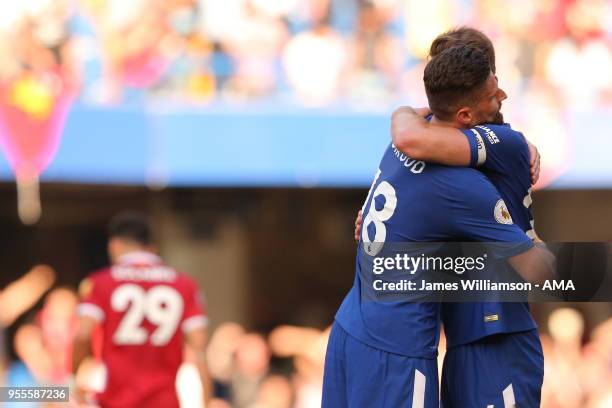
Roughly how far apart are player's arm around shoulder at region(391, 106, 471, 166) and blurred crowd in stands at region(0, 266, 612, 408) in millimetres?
6050

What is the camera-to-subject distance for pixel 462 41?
3488 millimetres

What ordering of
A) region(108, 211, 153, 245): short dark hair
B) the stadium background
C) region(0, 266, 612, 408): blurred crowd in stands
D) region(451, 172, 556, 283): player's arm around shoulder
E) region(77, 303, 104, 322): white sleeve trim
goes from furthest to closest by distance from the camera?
region(0, 266, 612, 408): blurred crowd in stands
the stadium background
region(108, 211, 153, 245): short dark hair
region(77, 303, 104, 322): white sleeve trim
region(451, 172, 556, 283): player's arm around shoulder

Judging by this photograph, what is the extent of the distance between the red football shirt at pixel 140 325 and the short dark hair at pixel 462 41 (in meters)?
2.43

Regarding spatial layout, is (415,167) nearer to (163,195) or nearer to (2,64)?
(2,64)

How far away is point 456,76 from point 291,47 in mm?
6986

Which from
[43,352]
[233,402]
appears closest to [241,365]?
[233,402]

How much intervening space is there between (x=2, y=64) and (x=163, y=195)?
333 cm

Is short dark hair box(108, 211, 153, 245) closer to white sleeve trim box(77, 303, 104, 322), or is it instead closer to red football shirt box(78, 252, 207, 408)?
red football shirt box(78, 252, 207, 408)

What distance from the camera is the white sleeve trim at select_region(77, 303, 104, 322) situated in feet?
17.6

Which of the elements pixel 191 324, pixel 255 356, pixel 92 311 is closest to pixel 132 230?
pixel 92 311

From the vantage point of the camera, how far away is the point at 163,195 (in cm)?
1242

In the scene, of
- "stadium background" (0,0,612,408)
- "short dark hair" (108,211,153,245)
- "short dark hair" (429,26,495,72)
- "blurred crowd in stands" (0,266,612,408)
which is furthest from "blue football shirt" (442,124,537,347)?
"stadium background" (0,0,612,408)

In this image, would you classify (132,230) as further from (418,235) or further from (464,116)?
(464,116)

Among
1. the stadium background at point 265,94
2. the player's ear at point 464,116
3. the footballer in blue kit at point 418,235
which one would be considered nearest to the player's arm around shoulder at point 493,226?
the footballer in blue kit at point 418,235
